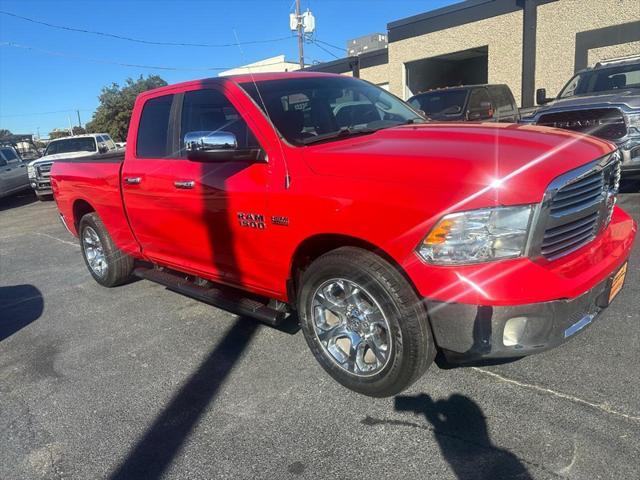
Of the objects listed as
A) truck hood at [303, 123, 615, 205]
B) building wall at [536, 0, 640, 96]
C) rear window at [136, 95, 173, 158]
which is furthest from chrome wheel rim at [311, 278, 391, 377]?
building wall at [536, 0, 640, 96]

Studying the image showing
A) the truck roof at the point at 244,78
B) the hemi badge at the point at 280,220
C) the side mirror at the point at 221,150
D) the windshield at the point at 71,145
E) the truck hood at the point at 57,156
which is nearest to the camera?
the hemi badge at the point at 280,220

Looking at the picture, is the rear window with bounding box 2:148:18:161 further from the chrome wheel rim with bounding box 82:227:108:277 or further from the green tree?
the green tree

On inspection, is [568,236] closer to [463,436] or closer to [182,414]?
[463,436]

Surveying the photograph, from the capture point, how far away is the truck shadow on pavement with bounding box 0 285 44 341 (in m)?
4.86

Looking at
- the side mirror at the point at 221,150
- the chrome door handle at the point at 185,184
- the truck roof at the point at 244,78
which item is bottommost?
the chrome door handle at the point at 185,184

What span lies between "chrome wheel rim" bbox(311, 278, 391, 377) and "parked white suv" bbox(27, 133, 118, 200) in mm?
13382

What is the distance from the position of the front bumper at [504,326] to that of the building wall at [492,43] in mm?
15845

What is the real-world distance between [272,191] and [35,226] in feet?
31.5

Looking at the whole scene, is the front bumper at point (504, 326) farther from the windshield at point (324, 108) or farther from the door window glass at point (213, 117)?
the door window glass at point (213, 117)

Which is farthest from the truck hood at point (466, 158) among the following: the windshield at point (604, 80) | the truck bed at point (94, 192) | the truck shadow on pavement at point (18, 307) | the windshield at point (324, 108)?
the windshield at point (604, 80)

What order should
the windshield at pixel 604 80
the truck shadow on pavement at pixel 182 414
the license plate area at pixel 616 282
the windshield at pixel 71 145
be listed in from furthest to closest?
1. the windshield at pixel 71 145
2. the windshield at pixel 604 80
3. the license plate area at pixel 616 282
4. the truck shadow on pavement at pixel 182 414

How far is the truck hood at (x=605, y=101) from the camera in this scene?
7.23m

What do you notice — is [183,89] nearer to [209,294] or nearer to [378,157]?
[209,294]

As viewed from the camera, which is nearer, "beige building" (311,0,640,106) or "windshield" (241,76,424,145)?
"windshield" (241,76,424,145)
